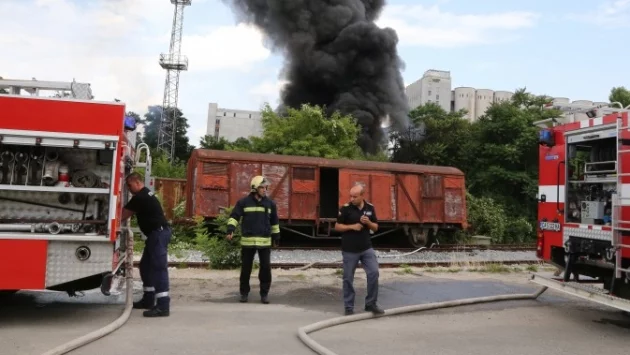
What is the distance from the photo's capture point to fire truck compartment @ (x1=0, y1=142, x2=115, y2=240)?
535 cm

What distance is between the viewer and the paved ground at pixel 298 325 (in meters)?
4.93

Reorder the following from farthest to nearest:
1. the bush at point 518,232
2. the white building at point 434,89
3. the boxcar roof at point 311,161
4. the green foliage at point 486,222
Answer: the white building at point 434,89 < the bush at point 518,232 < the green foliage at point 486,222 < the boxcar roof at point 311,161

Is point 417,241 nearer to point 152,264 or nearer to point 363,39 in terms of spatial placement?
point 152,264

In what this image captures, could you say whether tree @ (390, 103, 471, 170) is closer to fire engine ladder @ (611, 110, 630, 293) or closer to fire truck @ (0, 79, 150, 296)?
fire engine ladder @ (611, 110, 630, 293)

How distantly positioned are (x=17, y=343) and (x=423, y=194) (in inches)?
554

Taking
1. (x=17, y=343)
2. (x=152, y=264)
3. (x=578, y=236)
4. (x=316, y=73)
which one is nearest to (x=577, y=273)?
(x=578, y=236)

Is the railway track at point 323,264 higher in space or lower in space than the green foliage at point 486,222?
lower

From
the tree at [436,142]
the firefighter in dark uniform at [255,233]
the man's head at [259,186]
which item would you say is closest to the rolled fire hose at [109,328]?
the firefighter in dark uniform at [255,233]

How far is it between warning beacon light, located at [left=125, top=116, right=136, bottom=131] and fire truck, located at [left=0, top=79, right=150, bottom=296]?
0.12 m

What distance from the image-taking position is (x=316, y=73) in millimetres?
42781

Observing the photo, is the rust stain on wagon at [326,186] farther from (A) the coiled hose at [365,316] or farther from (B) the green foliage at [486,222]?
(A) the coiled hose at [365,316]

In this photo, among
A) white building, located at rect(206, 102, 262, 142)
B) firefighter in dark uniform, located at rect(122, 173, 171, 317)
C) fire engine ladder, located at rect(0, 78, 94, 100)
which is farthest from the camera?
white building, located at rect(206, 102, 262, 142)

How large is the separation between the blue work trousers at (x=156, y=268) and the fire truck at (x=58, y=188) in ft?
1.58

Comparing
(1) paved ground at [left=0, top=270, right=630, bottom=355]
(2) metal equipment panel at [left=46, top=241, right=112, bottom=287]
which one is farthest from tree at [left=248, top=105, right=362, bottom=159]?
(2) metal equipment panel at [left=46, top=241, right=112, bottom=287]
